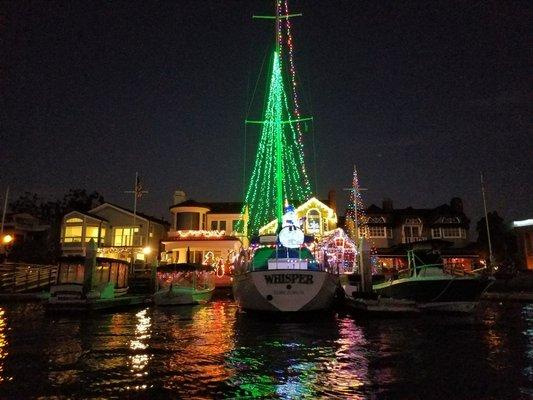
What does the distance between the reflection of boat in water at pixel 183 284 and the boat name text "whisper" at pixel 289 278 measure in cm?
1126

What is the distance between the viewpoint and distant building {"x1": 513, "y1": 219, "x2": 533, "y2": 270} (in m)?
41.2

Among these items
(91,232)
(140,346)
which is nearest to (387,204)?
(91,232)

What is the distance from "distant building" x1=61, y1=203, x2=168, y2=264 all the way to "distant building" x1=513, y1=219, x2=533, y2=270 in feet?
123

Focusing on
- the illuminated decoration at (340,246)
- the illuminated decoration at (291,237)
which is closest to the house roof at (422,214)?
the illuminated decoration at (340,246)

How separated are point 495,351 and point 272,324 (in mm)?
8438

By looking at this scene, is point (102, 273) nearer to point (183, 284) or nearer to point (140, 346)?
point (183, 284)

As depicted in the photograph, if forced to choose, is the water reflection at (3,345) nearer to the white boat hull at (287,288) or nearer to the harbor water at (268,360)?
the harbor water at (268,360)

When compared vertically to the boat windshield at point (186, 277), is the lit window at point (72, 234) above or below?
above

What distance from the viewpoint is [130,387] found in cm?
776

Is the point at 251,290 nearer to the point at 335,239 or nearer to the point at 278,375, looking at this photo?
the point at 278,375

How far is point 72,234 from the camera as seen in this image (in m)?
43.3

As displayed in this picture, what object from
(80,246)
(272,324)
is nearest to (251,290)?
(272,324)

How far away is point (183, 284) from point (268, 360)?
68.7ft

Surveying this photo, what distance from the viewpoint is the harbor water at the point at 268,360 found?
7594 mm
